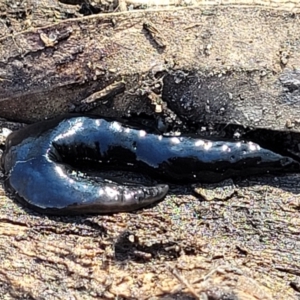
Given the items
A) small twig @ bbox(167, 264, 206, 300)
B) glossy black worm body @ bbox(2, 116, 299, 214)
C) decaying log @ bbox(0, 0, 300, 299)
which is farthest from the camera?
glossy black worm body @ bbox(2, 116, 299, 214)

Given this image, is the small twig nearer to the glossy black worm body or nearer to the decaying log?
the decaying log

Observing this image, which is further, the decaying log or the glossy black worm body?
the glossy black worm body

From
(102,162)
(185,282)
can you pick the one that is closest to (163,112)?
(102,162)

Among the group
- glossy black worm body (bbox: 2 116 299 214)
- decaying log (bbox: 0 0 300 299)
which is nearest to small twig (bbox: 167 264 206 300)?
decaying log (bbox: 0 0 300 299)

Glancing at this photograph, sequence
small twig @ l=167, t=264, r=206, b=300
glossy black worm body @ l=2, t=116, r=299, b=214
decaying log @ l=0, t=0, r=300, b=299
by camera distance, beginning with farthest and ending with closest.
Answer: glossy black worm body @ l=2, t=116, r=299, b=214 < decaying log @ l=0, t=0, r=300, b=299 < small twig @ l=167, t=264, r=206, b=300

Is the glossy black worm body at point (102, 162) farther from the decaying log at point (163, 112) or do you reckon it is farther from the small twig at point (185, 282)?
the small twig at point (185, 282)

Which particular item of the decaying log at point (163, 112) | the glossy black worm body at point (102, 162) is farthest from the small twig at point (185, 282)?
the glossy black worm body at point (102, 162)

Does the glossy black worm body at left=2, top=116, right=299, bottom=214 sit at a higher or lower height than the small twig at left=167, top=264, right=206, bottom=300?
higher

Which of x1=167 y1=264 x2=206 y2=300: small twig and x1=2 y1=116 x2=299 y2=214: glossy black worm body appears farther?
x1=2 y1=116 x2=299 y2=214: glossy black worm body
